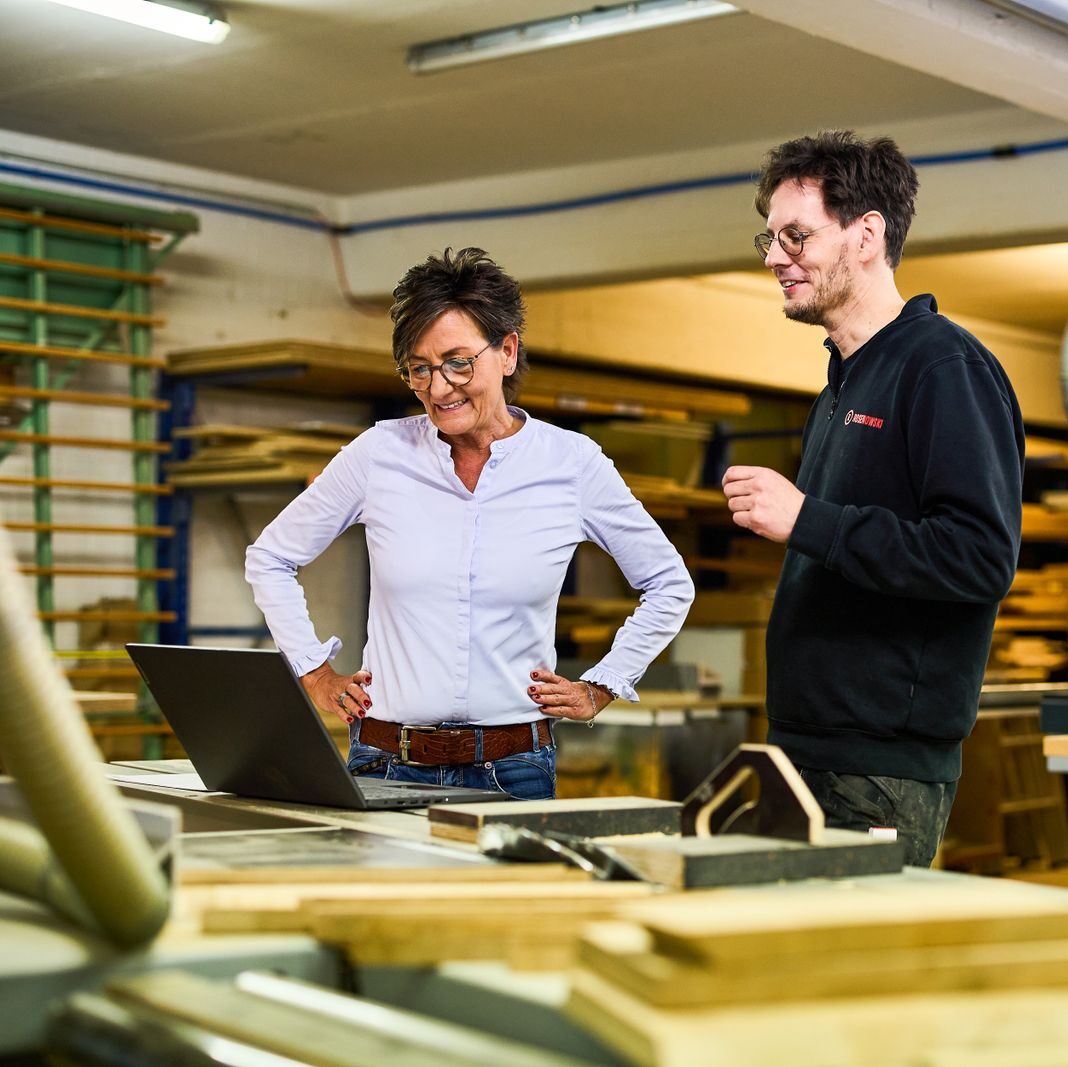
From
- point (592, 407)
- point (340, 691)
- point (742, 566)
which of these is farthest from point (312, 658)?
point (742, 566)

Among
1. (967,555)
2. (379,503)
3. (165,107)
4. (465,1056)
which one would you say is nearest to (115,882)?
(465,1056)

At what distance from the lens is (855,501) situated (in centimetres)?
229

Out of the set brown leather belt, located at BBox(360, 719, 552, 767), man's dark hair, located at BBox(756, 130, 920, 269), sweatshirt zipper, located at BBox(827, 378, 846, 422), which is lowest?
brown leather belt, located at BBox(360, 719, 552, 767)

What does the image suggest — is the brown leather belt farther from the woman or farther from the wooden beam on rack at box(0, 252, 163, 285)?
the wooden beam on rack at box(0, 252, 163, 285)

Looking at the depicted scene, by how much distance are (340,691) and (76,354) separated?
374cm

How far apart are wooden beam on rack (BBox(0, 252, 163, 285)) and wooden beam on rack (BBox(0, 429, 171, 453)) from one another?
0.64 meters

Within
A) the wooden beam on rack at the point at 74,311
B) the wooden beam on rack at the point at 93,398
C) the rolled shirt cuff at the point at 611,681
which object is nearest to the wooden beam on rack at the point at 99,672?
the wooden beam on rack at the point at 93,398

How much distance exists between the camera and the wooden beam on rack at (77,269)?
6.02 m

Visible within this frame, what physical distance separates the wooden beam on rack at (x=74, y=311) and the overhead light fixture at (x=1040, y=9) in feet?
11.8

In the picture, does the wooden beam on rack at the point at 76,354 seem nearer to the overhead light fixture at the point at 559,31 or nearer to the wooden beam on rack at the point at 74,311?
the wooden beam on rack at the point at 74,311

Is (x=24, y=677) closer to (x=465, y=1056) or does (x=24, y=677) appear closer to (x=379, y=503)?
(x=465, y=1056)

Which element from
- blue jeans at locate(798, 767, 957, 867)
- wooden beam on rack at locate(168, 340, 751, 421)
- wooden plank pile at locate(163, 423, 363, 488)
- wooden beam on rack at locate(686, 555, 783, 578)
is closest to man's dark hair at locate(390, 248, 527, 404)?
blue jeans at locate(798, 767, 957, 867)

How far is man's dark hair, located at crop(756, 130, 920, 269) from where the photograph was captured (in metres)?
2.34

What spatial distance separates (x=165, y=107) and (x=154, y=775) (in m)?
3.89
